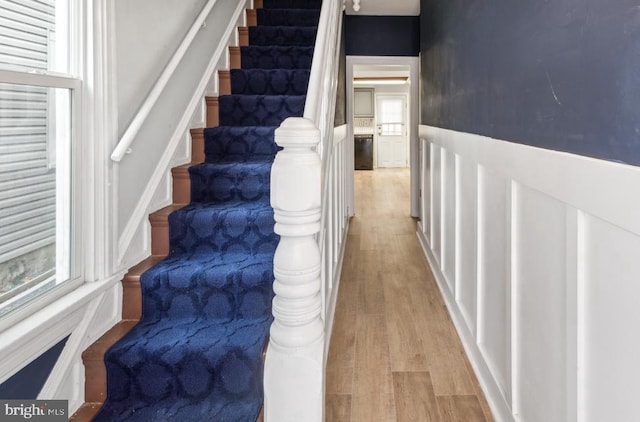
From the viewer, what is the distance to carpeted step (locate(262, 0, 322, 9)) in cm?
427

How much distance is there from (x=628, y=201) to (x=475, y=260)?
128 centimetres

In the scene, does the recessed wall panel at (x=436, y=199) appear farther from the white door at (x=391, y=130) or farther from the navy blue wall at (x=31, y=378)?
the white door at (x=391, y=130)

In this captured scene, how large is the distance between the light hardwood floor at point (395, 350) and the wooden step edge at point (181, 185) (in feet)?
3.70

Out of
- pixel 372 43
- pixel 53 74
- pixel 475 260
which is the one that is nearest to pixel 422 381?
pixel 475 260

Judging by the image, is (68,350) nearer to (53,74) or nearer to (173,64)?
(53,74)

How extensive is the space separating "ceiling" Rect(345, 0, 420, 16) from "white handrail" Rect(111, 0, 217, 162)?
99.4 inches

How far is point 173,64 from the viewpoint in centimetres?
220

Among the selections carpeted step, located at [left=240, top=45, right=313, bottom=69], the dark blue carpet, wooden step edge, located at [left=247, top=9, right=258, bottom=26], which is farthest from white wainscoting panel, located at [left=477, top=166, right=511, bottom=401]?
wooden step edge, located at [left=247, top=9, right=258, bottom=26]

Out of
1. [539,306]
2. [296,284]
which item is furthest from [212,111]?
[539,306]

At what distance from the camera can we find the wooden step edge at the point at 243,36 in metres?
3.62

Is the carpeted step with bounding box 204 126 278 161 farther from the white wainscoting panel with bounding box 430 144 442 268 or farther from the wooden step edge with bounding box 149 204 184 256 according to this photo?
the white wainscoting panel with bounding box 430 144 442 268

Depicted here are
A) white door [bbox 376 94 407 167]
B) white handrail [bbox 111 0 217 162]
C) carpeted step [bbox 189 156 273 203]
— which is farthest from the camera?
white door [bbox 376 94 407 167]

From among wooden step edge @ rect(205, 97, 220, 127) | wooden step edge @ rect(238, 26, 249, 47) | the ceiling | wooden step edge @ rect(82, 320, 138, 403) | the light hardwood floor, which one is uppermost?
the ceiling

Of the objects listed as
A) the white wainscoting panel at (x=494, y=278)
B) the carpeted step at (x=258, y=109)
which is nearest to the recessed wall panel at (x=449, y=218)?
the white wainscoting panel at (x=494, y=278)
